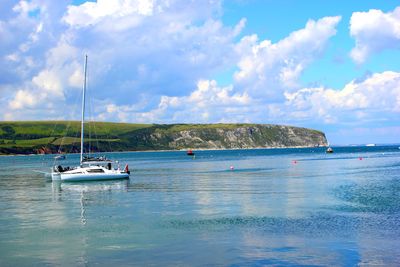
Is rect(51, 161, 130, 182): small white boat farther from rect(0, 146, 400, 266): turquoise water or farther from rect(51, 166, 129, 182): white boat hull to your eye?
rect(0, 146, 400, 266): turquoise water

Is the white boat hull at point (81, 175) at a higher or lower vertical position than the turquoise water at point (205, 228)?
higher

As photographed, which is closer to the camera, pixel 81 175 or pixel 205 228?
pixel 205 228

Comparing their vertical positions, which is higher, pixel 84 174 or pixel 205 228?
pixel 84 174

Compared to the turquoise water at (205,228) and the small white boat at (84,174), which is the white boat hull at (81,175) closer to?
the small white boat at (84,174)

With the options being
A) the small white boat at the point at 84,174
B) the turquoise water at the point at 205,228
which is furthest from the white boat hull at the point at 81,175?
the turquoise water at the point at 205,228

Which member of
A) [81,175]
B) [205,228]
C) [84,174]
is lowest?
[205,228]

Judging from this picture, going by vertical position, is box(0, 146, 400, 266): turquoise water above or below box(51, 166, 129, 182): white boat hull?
below

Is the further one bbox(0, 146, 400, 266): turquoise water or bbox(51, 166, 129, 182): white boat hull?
bbox(51, 166, 129, 182): white boat hull

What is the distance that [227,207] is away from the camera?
5109cm

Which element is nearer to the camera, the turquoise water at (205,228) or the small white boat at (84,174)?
the turquoise water at (205,228)

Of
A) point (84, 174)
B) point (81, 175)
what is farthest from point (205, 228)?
point (81, 175)

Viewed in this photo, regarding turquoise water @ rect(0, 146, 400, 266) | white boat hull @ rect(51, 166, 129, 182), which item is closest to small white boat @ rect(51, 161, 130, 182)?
white boat hull @ rect(51, 166, 129, 182)

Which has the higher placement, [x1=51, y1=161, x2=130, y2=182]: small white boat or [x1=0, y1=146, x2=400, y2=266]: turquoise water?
[x1=51, y1=161, x2=130, y2=182]: small white boat

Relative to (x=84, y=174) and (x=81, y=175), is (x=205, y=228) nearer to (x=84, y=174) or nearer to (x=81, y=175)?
(x=84, y=174)
